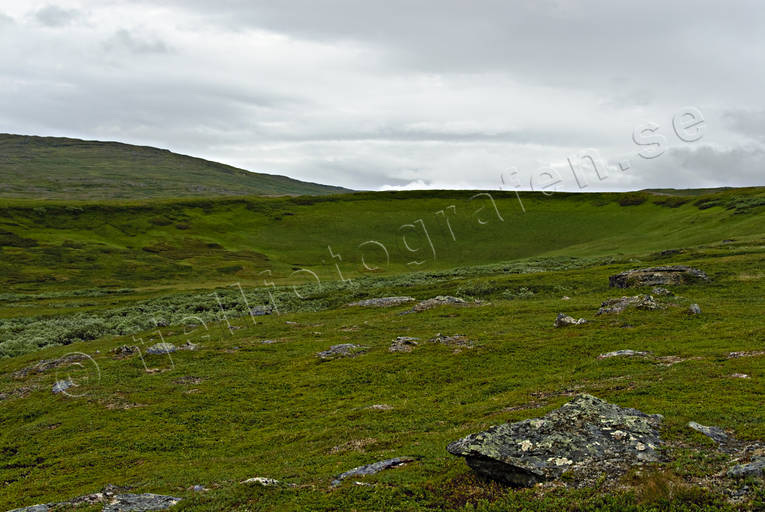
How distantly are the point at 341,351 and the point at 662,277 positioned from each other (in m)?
35.7

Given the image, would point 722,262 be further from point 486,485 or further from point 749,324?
point 486,485

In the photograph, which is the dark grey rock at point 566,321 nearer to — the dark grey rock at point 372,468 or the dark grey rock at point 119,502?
the dark grey rock at point 372,468

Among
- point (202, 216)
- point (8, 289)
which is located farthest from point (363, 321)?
point (202, 216)

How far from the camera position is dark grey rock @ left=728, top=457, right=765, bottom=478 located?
1153cm

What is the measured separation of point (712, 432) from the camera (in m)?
15.4

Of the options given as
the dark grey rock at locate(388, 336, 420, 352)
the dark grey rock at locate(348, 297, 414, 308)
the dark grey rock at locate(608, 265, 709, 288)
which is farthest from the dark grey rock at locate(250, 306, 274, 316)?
the dark grey rock at locate(608, 265, 709, 288)

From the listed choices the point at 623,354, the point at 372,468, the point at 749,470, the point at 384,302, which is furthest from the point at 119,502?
the point at 384,302

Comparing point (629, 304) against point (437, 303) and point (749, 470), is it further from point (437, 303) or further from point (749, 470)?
point (749, 470)

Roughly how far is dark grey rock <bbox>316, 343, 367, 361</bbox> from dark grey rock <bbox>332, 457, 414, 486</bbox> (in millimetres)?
21755

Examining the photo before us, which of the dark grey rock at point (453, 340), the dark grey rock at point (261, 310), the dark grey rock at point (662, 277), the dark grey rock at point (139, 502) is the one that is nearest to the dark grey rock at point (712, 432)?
the dark grey rock at point (139, 502)

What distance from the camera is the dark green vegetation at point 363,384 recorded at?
14859 millimetres

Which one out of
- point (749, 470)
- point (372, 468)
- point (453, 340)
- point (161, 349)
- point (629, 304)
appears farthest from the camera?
point (629, 304)

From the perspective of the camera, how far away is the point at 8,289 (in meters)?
92.6

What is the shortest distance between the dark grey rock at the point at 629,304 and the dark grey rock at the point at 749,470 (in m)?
31.9
